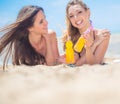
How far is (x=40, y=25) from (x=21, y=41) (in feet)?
0.93

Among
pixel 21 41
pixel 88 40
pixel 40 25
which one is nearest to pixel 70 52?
pixel 88 40

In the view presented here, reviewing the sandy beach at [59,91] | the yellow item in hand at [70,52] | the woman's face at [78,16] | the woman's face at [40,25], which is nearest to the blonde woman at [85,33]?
the woman's face at [78,16]

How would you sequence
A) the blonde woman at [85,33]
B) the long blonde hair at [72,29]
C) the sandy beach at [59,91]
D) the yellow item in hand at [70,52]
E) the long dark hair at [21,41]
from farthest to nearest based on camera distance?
the long blonde hair at [72,29], the long dark hair at [21,41], the blonde woman at [85,33], the yellow item in hand at [70,52], the sandy beach at [59,91]

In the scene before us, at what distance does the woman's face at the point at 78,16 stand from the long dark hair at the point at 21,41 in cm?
32

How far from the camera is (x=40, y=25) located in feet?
10.5

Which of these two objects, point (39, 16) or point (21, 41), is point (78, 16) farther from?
point (21, 41)

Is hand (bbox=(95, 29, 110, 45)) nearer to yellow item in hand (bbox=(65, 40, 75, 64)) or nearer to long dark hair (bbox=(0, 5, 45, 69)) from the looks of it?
yellow item in hand (bbox=(65, 40, 75, 64))

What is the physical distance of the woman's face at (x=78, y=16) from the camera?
3160mm

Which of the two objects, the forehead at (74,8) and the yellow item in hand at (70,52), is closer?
the yellow item in hand at (70,52)

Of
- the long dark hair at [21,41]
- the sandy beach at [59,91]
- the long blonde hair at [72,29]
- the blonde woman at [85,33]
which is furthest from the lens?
the long blonde hair at [72,29]

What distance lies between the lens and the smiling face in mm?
3162

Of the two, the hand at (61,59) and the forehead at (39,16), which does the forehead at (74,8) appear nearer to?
the forehead at (39,16)

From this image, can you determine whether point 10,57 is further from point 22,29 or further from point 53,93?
point 53,93

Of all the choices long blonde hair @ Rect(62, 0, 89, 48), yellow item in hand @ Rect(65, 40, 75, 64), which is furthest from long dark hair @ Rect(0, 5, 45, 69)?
yellow item in hand @ Rect(65, 40, 75, 64)
